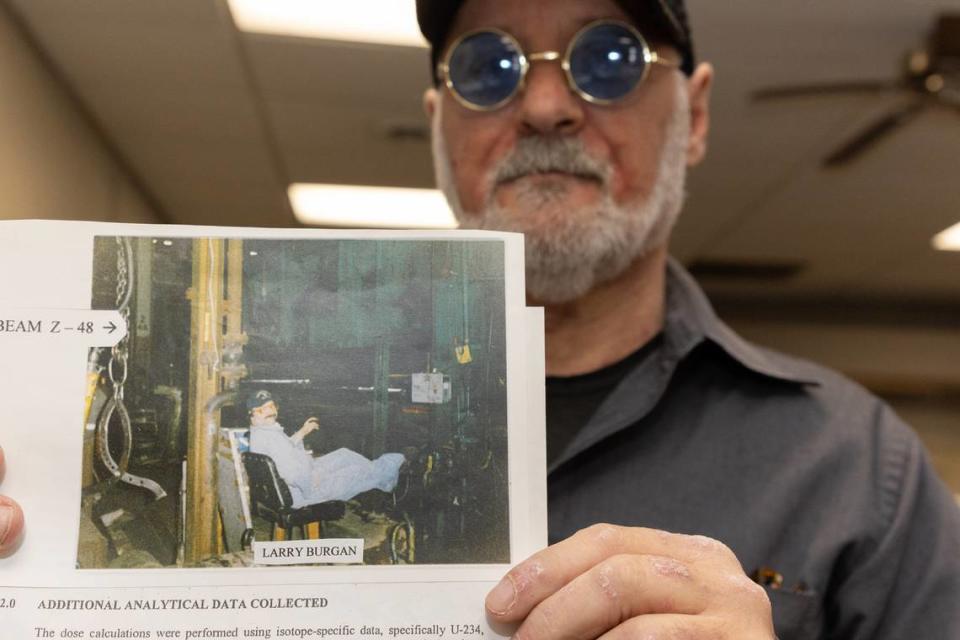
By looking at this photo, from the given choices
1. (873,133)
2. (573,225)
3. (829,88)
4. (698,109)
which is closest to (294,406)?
(573,225)

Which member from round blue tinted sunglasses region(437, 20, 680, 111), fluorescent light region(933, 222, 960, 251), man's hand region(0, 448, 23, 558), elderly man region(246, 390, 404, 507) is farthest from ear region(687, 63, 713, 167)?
fluorescent light region(933, 222, 960, 251)

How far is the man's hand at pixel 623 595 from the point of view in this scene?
0.59 metres

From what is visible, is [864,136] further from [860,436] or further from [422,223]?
[860,436]

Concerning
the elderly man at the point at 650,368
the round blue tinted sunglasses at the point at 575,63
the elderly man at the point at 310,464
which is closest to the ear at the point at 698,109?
the elderly man at the point at 650,368

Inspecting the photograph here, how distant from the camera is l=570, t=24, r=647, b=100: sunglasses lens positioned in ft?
3.57

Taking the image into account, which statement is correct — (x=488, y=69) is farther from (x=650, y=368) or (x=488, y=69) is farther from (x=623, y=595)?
(x=623, y=595)

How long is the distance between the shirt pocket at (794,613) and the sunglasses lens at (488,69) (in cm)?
69

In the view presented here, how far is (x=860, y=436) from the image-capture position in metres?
1.05

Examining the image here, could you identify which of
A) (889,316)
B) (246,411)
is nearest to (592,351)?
(246,411)

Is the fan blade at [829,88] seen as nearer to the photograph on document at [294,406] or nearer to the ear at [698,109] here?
the ear at [698,109]

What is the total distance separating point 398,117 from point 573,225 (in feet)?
7.46

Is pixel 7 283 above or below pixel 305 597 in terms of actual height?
above

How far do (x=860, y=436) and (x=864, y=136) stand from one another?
2.55m

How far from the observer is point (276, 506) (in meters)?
0.62
